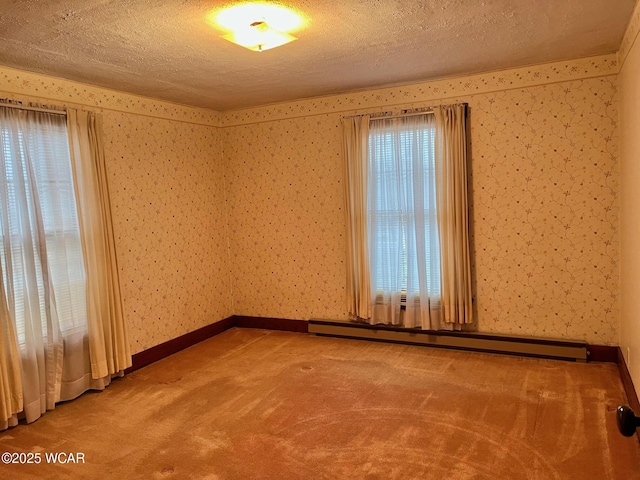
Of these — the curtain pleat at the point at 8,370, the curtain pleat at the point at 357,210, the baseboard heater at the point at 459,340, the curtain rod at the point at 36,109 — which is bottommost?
the baseboard heater at the point at 459,340

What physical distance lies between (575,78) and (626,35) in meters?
0.67

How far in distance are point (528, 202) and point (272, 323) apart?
3076 millimetres

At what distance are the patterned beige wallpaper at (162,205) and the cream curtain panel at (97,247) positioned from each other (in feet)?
0.77

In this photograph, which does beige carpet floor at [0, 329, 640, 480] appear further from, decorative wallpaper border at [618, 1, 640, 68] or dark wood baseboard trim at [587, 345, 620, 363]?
decorative wallpaper border at [618, 1, 640, 68]

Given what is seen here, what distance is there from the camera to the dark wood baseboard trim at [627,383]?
3.01 meters

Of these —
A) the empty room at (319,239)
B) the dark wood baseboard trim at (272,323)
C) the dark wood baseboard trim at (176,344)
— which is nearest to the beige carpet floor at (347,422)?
the empty room at (319,239)

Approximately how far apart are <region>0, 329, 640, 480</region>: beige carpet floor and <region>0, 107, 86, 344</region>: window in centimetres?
84

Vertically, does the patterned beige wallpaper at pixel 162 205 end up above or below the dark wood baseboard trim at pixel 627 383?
above

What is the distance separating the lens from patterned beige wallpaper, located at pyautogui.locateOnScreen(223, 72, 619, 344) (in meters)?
3.98

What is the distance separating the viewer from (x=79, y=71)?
12.0 ft

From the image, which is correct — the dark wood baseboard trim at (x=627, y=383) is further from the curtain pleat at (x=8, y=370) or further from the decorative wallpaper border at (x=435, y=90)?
the curtain pleat at (x=8, y=370)

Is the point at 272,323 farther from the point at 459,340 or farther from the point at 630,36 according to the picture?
the point at 630,36

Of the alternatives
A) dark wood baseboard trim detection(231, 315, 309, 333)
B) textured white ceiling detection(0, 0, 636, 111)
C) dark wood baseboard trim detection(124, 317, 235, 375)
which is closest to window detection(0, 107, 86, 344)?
Result: textured white ceiling detection(0, 0, 636, 111)

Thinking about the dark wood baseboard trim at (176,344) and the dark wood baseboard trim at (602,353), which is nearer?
the dark wood baseboard trim at (602,353)
